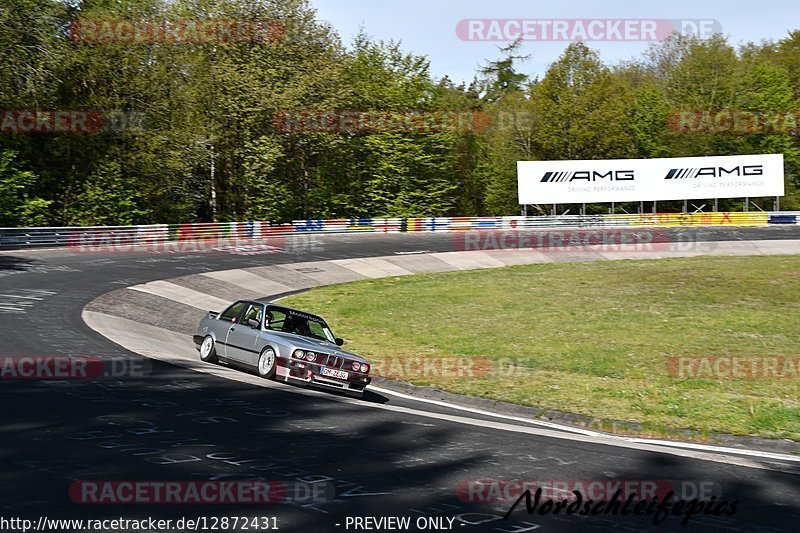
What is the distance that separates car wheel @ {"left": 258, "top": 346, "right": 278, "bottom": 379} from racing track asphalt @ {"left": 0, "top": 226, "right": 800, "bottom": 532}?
1.16m

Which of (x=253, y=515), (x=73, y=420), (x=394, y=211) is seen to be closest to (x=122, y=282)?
(x=73, y=420)

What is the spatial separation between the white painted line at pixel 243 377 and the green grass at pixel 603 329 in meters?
2.26

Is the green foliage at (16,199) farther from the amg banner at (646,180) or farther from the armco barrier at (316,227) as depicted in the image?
the amg banner at (646,180)

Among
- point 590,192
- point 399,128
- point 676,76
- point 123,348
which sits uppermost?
point 676,76

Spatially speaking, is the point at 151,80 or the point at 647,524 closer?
the point at 647,524

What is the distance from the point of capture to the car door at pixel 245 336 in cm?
1503

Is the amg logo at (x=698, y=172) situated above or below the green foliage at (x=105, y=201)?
above

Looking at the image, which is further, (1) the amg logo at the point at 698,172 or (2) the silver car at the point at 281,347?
(1) the amg logo at the point at 698,172

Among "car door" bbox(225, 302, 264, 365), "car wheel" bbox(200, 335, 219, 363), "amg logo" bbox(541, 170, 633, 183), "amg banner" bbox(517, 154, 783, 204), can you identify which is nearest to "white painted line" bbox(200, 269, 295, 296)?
"car wheel" bbox(200, 335, 219, 363)

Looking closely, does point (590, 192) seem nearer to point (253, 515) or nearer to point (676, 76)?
point (676, 76)

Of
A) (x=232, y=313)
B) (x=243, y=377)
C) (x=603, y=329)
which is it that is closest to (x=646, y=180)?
(x=603, y=329)

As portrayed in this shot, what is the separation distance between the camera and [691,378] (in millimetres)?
17297

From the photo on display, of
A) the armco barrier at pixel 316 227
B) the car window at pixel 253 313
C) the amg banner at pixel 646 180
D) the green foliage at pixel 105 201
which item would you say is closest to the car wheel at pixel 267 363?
the car window at pixel 253 313

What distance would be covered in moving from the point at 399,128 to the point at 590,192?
50.3 feet
